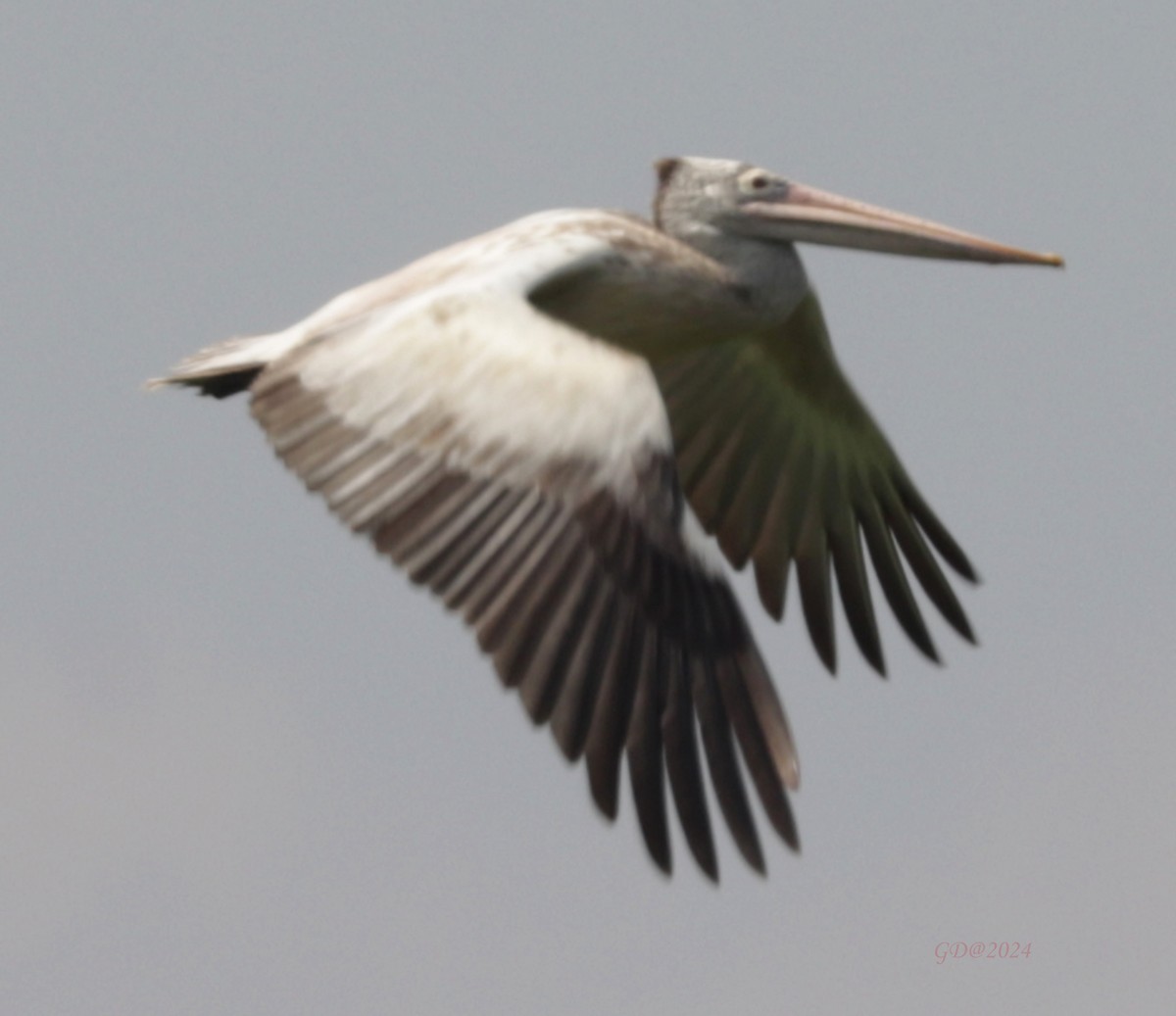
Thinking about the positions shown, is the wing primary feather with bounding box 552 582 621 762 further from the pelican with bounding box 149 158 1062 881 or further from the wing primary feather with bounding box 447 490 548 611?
the wing primary feather with bounding box 447 490 548 611

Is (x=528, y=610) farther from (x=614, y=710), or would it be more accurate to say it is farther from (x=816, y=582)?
(x=816, y=582)

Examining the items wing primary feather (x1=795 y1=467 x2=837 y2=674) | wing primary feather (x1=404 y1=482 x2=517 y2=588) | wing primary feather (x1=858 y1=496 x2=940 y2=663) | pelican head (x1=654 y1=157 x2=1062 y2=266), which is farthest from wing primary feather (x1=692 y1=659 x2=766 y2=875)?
wing primary feather (x1=858 y1=496 x2=940 y2=663)

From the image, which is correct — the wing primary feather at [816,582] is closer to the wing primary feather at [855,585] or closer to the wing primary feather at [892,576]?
the wing primary feather at [855,585]

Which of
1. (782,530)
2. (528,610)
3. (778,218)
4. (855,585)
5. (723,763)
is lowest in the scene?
(723,763)

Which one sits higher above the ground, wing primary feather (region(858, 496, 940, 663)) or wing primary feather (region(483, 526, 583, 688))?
wing primary feather (region(483, 526, 583, 688))

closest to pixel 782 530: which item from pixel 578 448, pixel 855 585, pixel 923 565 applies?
pixel 855 585

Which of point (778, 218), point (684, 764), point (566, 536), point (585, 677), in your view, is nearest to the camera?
point (585, 677)

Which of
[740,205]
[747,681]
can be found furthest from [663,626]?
[740,205]
